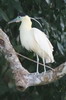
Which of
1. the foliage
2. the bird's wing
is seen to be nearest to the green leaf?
the foliage

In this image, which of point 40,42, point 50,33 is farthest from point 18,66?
point 50,33

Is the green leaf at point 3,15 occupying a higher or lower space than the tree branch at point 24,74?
higher

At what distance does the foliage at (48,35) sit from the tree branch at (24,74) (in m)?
0.44

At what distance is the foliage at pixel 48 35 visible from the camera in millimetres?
2873

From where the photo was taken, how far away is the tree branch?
2277 millimetres

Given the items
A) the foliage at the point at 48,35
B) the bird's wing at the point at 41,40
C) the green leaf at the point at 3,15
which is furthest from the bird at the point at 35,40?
the foliage at the point at 48,35

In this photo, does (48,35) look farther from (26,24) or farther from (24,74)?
(24,74)

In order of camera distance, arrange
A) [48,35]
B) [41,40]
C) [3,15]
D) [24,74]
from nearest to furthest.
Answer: [24,74] < [41,40] < [3,15] < [48,35]

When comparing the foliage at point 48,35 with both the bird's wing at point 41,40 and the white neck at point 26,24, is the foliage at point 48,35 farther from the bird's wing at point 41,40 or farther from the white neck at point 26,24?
the bird's wing at point 41,40

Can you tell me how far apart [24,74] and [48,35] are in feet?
2.30

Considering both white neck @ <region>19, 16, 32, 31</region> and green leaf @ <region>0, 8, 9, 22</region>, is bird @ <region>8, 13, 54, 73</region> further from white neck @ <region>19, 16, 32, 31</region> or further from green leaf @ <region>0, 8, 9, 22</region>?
green leaf @ <region>0, 8, 9, 22</region>

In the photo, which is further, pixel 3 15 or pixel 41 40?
pixel 3 15

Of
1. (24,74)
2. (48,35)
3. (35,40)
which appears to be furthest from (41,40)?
(48,35)

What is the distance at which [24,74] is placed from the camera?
2.33m
